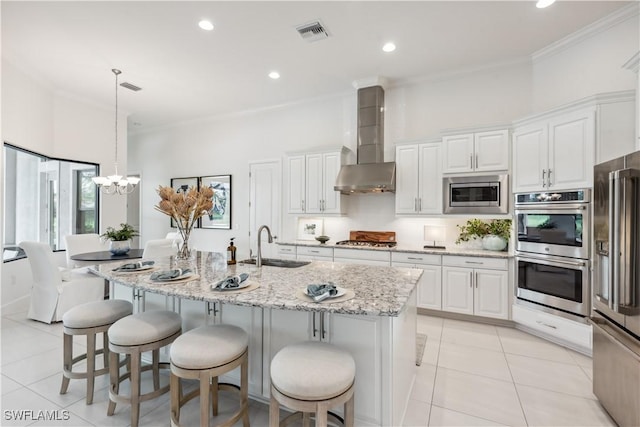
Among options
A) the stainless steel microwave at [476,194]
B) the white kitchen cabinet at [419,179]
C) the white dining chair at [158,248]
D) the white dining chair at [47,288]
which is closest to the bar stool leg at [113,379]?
the white dining chair at [158,248]

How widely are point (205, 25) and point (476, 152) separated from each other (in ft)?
11.5

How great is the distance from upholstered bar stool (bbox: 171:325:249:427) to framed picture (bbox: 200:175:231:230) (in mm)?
4456

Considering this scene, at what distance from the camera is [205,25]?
10.2 ft

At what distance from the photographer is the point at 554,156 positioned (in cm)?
311

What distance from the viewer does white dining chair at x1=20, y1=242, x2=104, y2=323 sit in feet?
11.7

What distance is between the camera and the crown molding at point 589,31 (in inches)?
115

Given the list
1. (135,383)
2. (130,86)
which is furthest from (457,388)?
(130,86)

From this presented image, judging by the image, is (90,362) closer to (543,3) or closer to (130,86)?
(130,86)

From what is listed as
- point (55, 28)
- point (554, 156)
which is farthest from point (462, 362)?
point (55, 28)

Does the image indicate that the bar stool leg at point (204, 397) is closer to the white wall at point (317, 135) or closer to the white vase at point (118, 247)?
the white wall at point (317, 135)

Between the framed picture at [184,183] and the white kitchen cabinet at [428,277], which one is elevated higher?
the framed picture at [184,183]

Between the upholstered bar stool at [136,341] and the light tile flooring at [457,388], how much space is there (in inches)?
7.0

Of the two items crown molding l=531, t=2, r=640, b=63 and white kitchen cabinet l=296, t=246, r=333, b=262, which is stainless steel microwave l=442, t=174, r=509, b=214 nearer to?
crown molding l=531, t=2, r=640, b=63

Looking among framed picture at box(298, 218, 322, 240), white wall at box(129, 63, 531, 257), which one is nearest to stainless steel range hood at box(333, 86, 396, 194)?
white wall at box(129, 63, 531, 257)
